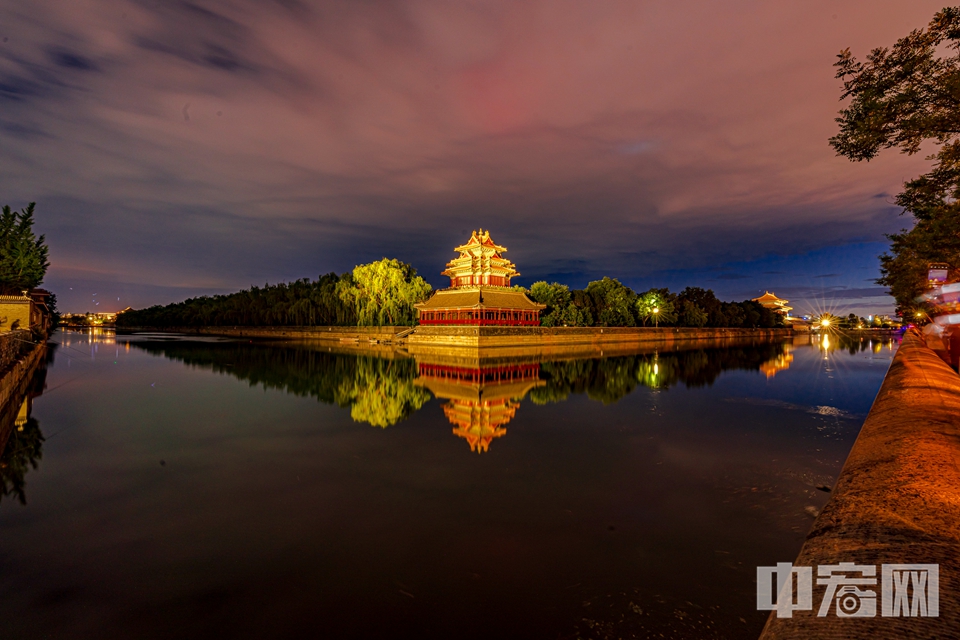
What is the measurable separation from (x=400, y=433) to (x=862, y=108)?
12358mm

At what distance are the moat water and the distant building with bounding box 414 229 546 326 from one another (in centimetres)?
2899

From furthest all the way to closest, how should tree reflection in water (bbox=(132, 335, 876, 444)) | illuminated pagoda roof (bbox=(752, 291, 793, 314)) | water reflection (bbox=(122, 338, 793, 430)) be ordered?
illuminated pagoda roof (bbox=(752, 291, 793, 314)) < water reflection (bbox=(122, 338, 793, 430)) < tree reflection in water (bbox=(132, 335, 876, 444))

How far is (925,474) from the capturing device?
19.4 feet

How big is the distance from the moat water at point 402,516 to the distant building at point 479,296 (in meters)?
29.0

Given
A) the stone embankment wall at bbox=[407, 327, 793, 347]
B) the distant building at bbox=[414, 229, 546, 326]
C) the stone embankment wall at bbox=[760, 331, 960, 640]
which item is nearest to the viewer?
the stone embankment wall at bbox=[760, 331, 960, 640]

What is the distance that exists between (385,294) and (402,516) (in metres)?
47.1

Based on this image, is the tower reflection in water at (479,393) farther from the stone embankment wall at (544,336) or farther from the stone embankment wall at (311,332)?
the stone embankment wall at (311,332)

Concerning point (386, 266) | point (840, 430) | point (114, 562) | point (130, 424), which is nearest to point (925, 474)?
point (840, 430)

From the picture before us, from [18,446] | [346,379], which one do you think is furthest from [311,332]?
[18,446]

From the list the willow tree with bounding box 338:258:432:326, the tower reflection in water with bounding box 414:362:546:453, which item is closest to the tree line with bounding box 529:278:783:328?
the willow tree with bounding box 338:258:432:326

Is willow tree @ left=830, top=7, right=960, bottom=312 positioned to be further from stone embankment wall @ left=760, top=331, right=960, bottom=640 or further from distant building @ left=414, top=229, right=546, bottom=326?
distant building @ left=414, top=229, right=546, bottom=326

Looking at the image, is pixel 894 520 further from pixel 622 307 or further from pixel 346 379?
pixel 622 307

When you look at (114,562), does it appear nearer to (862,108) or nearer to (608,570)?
Answer: (608,570)

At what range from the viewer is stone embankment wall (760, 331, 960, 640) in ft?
9.98
